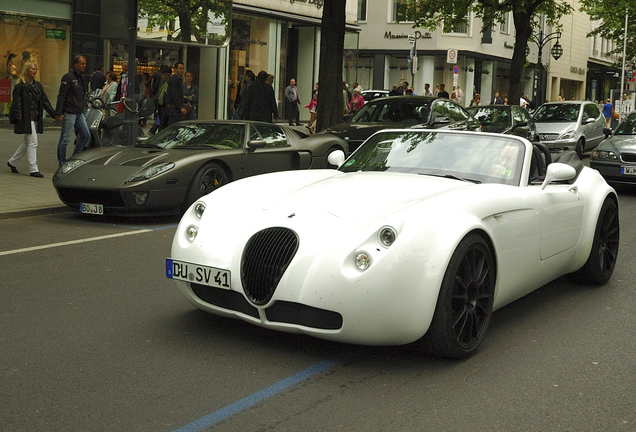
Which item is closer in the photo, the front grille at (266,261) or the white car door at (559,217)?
the front grille at (266,261)

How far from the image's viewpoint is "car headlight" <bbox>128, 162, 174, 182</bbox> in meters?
9.50

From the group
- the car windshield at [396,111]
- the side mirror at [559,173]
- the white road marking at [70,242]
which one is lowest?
the white road marking at [70,242]

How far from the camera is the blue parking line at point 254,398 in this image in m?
3.64

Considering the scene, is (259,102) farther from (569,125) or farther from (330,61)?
(569,125)

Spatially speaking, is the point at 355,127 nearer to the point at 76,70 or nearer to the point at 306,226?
the point at 76,70

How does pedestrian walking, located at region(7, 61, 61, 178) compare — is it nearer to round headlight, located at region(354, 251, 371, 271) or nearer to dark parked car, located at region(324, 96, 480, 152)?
dark parked car, located at region(324, 96, 480, 152)

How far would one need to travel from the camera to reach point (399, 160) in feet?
19.6

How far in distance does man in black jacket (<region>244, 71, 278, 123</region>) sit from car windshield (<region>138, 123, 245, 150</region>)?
24.3 ft

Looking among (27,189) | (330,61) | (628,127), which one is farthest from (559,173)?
(330,61)

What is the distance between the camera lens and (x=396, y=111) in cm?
1614

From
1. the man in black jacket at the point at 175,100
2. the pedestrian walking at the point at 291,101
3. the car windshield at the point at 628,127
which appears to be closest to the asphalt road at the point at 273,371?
the car windshield at the point at 628,127

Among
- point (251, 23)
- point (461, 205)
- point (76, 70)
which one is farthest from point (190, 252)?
point (251, 23)

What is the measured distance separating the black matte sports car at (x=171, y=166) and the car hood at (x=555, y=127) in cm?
1167

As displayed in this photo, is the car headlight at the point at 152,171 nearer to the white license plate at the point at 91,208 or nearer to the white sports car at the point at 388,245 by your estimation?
the white license plate at the point at 91,208
